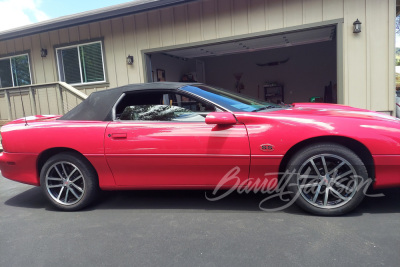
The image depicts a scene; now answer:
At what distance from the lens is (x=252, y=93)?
14.2 m

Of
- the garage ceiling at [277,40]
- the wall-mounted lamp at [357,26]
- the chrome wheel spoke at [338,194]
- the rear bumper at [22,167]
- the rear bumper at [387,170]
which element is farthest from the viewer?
the garage ceiling at [277,40]

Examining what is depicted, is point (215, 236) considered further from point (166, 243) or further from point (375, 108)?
point (375, 108)

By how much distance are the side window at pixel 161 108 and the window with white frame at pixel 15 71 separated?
26.0ft

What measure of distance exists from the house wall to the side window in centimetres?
456

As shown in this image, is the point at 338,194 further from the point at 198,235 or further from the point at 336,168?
the point at 198,235

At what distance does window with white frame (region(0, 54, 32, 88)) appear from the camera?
9.50 meters

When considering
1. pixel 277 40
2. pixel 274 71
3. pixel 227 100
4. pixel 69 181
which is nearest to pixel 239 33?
pixel 277 40

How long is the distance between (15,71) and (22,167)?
26.1 ft

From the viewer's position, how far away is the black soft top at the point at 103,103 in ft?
10.5

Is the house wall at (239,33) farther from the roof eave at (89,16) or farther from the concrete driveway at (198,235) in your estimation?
the concrete driveway at (198,235)

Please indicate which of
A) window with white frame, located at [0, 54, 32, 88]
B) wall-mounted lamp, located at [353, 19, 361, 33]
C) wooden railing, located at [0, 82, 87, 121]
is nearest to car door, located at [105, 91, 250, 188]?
wooden railing, located at [0, 82, 87, 121]

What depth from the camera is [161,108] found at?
3166mm
